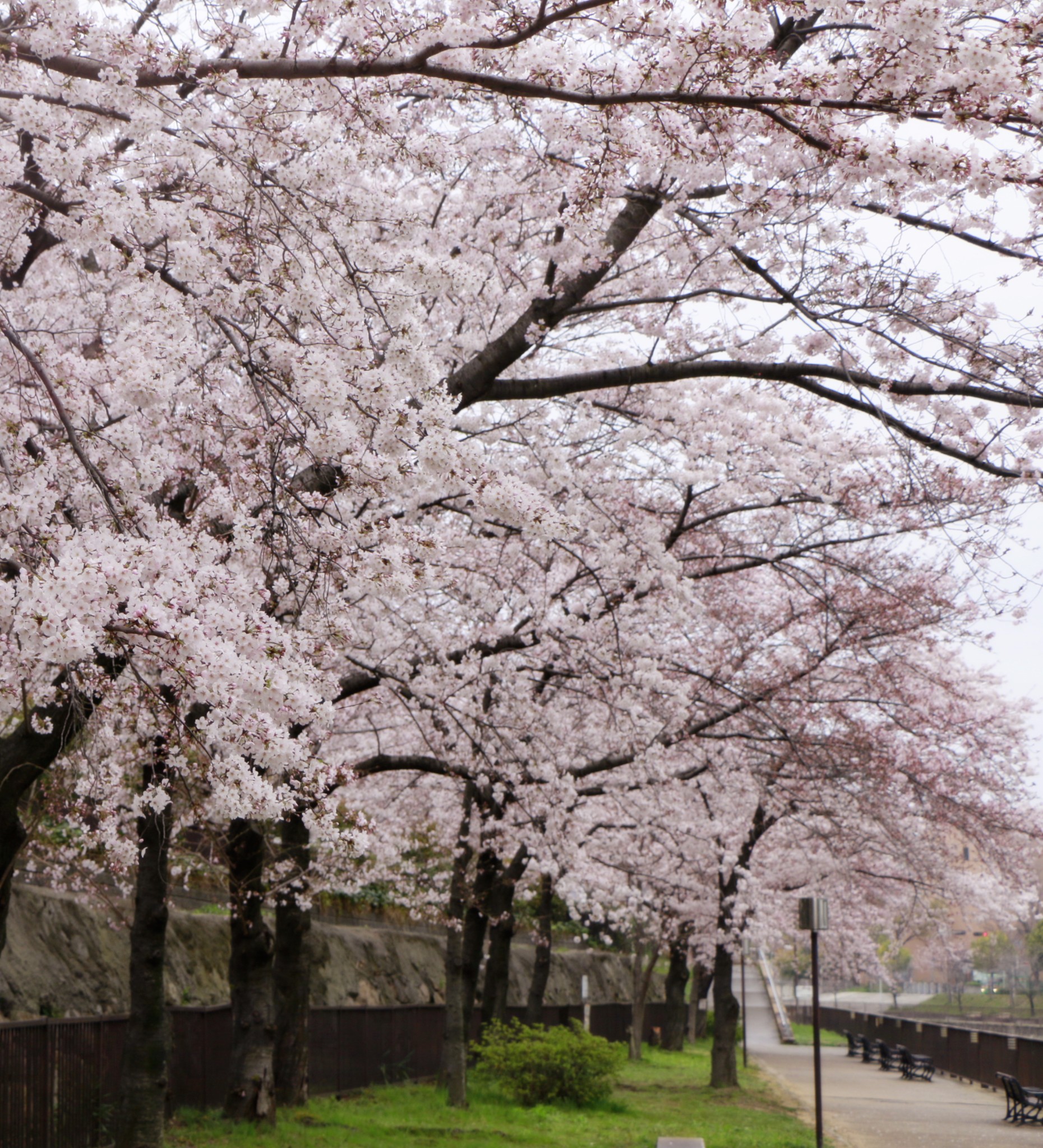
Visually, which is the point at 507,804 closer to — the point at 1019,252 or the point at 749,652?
the point at 749,652

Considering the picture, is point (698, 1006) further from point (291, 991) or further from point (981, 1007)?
point (291, 991)

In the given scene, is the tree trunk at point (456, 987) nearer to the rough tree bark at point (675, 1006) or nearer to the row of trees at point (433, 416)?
the row of trees at point (433, 416)

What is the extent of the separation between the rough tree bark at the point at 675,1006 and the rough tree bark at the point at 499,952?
1479cm

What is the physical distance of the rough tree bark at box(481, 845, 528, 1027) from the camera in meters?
20.7

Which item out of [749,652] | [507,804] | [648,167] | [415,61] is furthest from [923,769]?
[415,61]

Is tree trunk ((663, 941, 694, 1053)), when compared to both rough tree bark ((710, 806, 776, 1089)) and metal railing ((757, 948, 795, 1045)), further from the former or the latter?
rough tree bark ((710, 806, 776, 1089))

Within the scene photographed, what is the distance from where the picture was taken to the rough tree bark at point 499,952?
67.8ft

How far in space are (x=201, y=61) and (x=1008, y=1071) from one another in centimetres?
2343

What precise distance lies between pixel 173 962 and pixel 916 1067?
18571 millimetres

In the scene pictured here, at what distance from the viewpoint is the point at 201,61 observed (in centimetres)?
541

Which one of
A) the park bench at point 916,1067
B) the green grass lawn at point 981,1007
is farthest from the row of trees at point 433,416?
the green grass lawn at point 981,1007

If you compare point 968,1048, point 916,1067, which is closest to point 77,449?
point 968,1048

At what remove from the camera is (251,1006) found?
12.3 meters

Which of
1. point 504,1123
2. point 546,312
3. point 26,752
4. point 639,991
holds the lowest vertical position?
point 504,1123
